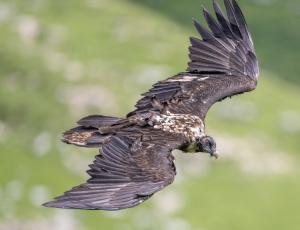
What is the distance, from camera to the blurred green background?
3083 inches

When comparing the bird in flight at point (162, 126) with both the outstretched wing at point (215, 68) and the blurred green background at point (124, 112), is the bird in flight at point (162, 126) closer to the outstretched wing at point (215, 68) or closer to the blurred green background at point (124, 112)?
the outstretched wing at point (215, 68)

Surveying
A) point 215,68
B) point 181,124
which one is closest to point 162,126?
point 181,124

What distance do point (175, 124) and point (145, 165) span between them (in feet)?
8.82

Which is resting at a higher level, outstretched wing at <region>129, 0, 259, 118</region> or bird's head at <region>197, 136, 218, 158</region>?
outstretched wing at <region>129, 0, 259, 118</region>

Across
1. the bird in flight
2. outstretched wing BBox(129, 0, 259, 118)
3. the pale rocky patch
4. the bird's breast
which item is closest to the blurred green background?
the pale rocky patch

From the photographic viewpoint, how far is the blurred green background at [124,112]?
7831 centimetres

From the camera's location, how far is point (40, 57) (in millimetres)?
94438

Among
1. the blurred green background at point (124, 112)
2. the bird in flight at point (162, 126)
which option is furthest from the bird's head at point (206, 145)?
the blurred green background at point (124, 112)

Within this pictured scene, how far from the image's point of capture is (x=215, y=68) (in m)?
33.1

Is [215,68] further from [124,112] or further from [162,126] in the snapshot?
[124,112]

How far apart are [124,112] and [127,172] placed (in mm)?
59879

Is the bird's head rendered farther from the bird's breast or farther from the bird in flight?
the bird's breast

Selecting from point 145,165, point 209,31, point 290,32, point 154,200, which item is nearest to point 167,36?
point 290,32

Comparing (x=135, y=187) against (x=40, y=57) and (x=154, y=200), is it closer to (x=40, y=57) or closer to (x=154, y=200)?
(x=154, y=200)
